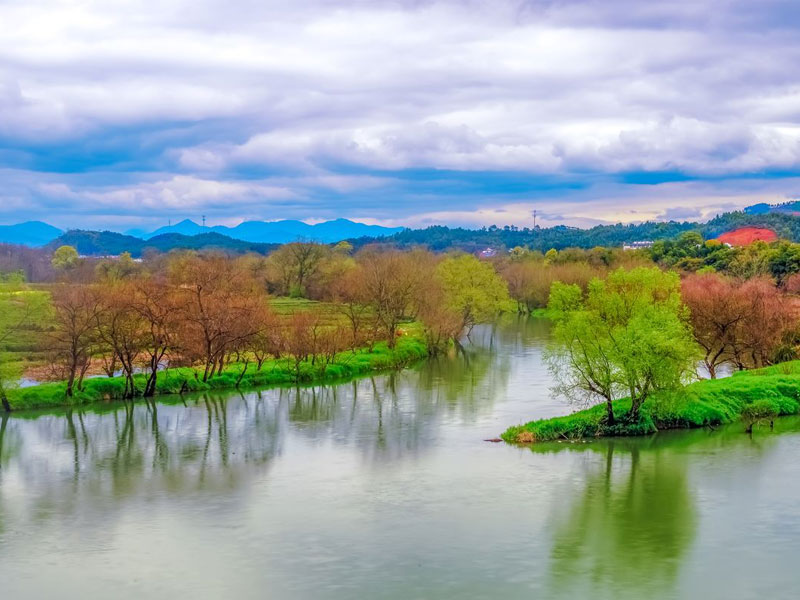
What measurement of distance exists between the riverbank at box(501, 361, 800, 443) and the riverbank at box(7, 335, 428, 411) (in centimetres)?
1757

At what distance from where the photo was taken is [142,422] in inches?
1398

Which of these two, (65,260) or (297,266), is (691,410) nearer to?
(297,266)

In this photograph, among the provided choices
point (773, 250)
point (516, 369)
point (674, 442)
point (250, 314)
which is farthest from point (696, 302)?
point (773, 250)

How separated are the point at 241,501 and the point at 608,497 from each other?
10862 mm

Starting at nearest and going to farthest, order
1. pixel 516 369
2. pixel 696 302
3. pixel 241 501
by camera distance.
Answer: pixel 241 501, pixel 696 302, pixel 516 369

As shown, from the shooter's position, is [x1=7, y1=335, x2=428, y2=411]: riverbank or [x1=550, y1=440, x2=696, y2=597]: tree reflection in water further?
[x1=7, y1=335, x2=428, y2=411]: riverbank

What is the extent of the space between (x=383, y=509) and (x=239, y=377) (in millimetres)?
22078

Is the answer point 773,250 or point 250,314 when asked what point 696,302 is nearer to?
point 250,314

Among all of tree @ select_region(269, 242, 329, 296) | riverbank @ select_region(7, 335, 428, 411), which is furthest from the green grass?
tree @ select_region(269, 242, 329, 296)

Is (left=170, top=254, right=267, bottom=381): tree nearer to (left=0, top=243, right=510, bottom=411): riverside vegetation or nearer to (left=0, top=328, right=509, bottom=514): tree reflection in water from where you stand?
(left=0, top=243, right=510, bottom=411): riverside vegetation

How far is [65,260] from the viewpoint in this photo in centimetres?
11894

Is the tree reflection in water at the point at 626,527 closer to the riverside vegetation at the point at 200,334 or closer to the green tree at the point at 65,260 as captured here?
the riverside vegetation at the point at 200,334

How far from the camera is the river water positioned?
18.6 meters

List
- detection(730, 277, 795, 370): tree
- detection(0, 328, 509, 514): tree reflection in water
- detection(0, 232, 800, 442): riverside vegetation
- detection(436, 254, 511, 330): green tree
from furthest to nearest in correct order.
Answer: detection(436, 254, 511, 330): green tree < detection(730, 277, 795, 370): tree < detection(0, 232, 800, 442): riverside vegetation < detection(0, 328, 509, 514): tree reflection in water
